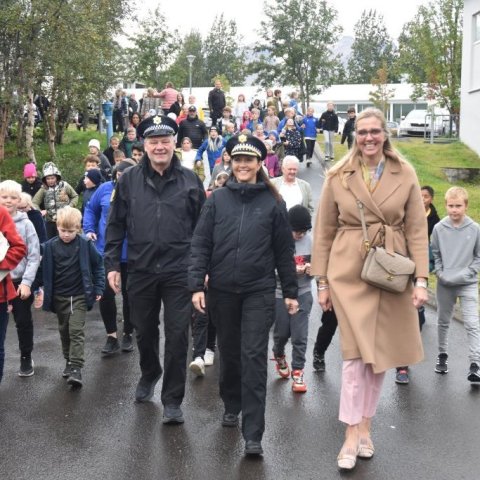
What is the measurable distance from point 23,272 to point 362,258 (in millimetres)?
3743

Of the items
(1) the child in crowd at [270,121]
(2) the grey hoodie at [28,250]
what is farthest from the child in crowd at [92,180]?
(1) the child in crowd at [270,121]

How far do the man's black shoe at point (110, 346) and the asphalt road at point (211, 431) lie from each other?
0.30m

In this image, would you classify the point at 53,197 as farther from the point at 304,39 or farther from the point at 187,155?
the point at 304,39

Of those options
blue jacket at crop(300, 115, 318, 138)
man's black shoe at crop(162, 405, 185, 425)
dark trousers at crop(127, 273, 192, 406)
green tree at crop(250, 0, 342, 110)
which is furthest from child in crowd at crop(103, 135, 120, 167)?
green tree at crop(250, 0, 342, 110)

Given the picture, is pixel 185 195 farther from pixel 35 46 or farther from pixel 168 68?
pixel 168 68

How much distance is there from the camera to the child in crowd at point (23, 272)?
7.38 meters

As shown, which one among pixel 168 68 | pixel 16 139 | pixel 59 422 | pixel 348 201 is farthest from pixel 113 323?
pixel 168 68

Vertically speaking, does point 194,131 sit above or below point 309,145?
above

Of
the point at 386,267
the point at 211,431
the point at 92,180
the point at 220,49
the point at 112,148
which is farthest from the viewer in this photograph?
the point at 220,49

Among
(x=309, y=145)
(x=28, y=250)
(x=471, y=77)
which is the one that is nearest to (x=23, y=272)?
(x=28, y=250)

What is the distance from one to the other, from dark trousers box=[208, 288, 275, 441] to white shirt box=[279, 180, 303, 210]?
316cm

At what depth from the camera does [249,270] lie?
18.4 feet

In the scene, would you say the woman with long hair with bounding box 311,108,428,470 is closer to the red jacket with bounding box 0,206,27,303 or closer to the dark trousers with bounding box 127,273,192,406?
the dark trousers with bounding box 127,273,192,406

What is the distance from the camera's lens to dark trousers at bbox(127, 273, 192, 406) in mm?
6211
